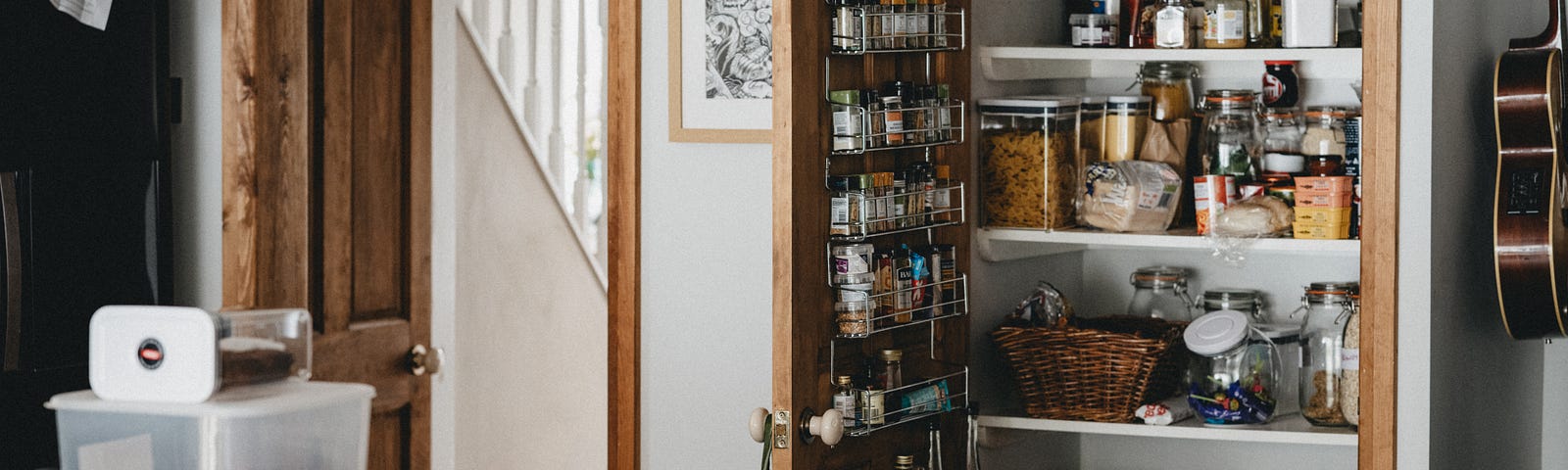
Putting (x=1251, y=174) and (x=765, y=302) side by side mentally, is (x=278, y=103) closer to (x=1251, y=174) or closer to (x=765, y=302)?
(x=765, y=302)

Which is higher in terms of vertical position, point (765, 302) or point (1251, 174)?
point (1251, 174)

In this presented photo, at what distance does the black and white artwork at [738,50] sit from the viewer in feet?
8.52

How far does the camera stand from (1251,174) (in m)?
2.51

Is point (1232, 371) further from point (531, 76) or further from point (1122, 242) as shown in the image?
point (531, 76)

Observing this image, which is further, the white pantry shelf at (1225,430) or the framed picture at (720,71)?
the framed picture at (720,71)

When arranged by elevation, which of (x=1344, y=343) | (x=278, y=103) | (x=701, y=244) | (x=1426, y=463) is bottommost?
(x=1426, y=463)

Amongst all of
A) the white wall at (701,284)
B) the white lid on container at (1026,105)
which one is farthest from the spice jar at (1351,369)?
the white wall at (701,284)

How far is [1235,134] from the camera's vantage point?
2.53 metres

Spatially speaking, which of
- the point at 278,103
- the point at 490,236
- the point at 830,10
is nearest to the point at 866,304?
the point at 830,10

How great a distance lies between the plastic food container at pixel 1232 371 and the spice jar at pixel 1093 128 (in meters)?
0.34

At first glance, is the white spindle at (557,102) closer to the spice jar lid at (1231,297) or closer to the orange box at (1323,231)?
the spice jar lid at (1231,297)

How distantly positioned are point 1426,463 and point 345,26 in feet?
6.44

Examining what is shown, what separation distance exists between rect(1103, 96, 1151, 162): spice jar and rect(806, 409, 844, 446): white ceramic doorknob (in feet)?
2.96

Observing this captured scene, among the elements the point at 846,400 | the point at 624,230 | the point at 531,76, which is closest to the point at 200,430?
the point at 846,400
